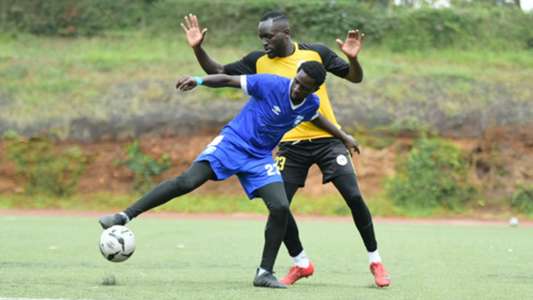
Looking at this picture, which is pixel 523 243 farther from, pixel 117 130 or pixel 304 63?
pixel 117 130

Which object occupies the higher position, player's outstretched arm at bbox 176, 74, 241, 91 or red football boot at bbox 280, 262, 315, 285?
player's outstretched arm at bbox 176, 74, 241, 91

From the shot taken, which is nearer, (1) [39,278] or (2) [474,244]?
(1) [39,278]

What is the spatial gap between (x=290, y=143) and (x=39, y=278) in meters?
2.45

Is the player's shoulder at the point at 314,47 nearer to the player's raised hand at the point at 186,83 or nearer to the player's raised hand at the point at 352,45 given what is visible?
the player's raised hand at the point at 352,45

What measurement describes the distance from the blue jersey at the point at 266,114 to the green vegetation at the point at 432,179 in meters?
16.4

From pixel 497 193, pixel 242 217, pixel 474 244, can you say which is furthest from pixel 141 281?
pixel 497 193

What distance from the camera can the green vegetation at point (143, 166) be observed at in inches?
990

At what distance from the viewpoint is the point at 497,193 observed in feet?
80.3

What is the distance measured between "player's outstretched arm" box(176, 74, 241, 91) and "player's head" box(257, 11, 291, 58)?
548mm

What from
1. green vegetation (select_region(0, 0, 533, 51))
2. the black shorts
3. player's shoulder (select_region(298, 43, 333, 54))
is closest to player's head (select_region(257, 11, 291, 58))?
player's shoulder (select_region(298, 43, 333, 54))

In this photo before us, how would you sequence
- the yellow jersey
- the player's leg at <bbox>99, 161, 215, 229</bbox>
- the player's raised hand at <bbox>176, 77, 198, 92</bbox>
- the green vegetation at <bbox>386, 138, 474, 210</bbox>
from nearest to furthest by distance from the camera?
the player's raised hand at <bbox>176, 77, 198, 92</bbox>, the player's leg at <bbox>99, 161, 215, 229</bbox>, the yellow jersey, the green vegetation at <bbox>386, 138, 474, 210</bbox>

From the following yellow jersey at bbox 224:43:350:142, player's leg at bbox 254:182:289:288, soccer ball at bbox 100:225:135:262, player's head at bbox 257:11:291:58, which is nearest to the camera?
soccer ball at bbox 100:225:135:262

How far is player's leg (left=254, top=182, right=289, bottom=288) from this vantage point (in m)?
7.76

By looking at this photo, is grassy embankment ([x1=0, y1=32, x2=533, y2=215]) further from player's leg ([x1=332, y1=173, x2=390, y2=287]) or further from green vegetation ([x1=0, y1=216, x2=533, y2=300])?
player's leg ([x1=332, y1=173, x2=390, y2=287])
